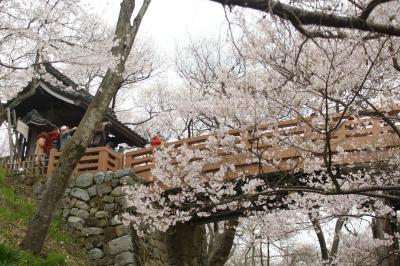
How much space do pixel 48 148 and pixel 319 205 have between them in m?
6.83

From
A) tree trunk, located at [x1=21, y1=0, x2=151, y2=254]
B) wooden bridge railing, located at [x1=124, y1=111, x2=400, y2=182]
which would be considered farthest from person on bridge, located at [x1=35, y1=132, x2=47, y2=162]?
wooden bridge railing, located at [x1=124, y1=111, x2=400, y2=182]

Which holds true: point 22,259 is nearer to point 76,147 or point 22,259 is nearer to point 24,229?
point 76,147

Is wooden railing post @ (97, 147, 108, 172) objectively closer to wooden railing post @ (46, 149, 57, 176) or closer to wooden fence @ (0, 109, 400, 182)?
wooden fence @ (0, 109, 400, 182)

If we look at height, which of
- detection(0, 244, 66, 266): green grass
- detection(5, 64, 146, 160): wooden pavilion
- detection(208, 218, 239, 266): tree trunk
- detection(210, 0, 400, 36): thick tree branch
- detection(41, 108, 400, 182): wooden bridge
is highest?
detection(5, 64, 146, 160): wooden pavilion

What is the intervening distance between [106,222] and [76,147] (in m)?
2.85

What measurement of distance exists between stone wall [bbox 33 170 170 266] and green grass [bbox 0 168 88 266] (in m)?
0.30

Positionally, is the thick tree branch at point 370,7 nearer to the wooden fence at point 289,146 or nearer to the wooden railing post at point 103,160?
the wooden fence at point 289,146

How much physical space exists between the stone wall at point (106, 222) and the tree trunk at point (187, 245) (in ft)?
Result: 1.73

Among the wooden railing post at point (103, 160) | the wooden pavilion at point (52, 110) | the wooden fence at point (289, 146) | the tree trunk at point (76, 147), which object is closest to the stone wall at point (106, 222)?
the wooden railing post at point (103, 160)

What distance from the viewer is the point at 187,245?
12688 millimetres

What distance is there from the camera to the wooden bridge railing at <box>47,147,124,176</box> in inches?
442

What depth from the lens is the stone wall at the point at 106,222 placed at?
994cm

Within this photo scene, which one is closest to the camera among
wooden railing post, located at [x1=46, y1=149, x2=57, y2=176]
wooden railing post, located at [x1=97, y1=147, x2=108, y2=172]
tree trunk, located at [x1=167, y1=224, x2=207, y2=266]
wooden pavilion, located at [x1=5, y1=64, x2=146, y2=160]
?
wooden railing post, located at [x1=97, y1=147, x2=108, y2=172]

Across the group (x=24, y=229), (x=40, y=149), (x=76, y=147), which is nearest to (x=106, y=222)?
(x=24, y=229)
